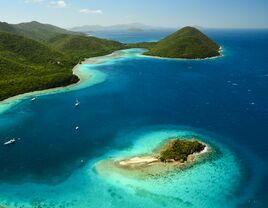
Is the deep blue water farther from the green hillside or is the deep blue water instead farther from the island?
the green hillside

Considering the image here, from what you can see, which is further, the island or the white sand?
the white sand

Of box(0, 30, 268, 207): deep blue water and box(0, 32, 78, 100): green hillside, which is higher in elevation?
box(0, 32, 78, 100): green hillside

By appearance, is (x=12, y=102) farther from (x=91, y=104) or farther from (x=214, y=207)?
(x=214, y=207)

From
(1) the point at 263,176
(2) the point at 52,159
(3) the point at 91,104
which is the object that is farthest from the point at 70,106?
(1) the point at 263,176

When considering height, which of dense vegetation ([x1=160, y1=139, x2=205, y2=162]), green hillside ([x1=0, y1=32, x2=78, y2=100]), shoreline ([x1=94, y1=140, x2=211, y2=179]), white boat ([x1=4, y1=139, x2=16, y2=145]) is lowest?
shoreline ([x1=94, y1=140, x2=211, y2=179])

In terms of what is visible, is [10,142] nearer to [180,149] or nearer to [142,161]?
[142,161]

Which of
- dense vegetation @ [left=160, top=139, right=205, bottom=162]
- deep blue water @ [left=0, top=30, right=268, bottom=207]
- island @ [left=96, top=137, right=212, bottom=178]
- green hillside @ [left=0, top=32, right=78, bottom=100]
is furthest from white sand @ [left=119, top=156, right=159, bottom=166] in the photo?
green hillside @ [left=0, top=32, right=78, bottom=100]

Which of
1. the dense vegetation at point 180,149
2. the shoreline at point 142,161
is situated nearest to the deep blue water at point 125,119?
the shoreline at point 142,161

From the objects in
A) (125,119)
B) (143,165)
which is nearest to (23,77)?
(125,119)

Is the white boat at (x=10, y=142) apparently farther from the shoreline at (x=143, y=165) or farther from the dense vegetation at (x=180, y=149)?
the dense vegetation at (x=180, y=149)

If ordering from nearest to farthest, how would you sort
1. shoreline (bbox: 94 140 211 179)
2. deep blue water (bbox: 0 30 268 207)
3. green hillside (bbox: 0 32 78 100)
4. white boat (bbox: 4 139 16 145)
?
shoreline (bbox: 94 140 211 179)
deep blue water (bbox: 0 30 268 207)
white boat (bbox: 4 139 16 145)
green hillside (bbox: 0 32 78 100)
